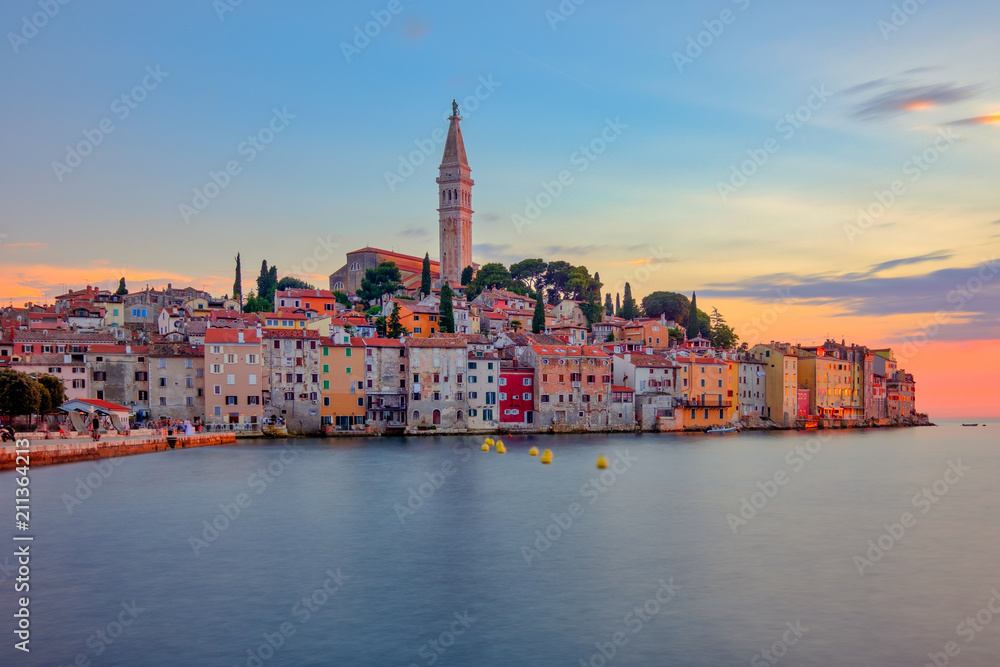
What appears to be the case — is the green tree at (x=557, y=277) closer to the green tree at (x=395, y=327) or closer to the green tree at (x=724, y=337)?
the green tree at (x=724, y=337)

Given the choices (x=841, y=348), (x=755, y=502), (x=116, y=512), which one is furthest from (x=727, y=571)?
(x=841, y=348)

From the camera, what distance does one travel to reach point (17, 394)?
35.8 m

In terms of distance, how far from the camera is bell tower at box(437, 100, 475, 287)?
98.2m

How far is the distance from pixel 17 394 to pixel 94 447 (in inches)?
175

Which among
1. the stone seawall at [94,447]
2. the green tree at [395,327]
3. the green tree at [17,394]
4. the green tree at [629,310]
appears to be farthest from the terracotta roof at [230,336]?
the green tree at [629,310]

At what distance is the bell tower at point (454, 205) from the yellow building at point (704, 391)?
4249 cm

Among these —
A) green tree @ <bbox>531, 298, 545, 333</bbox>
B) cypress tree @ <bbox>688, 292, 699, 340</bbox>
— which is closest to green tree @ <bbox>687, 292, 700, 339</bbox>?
cypress tree @ <bbox>688, 292, 699, 340</bbox>

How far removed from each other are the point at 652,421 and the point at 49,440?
39.1 metres

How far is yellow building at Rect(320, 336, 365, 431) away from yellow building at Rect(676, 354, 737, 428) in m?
23.7

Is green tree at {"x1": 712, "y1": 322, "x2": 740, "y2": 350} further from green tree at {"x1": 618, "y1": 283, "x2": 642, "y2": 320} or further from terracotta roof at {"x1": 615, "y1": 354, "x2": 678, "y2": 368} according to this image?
terracotta roof at {"x1": 615, "y1": 354, "x2": 678, "y2": 368}

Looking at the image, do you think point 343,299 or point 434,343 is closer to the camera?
point 434,343

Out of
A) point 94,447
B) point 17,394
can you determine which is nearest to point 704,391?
point 94,447

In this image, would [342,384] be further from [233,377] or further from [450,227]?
[450,227]

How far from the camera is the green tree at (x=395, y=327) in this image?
61.7 m
